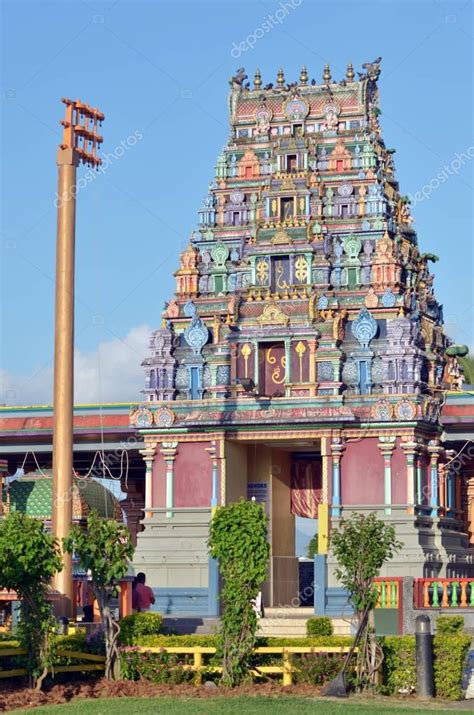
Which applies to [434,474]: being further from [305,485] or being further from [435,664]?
[435,664]

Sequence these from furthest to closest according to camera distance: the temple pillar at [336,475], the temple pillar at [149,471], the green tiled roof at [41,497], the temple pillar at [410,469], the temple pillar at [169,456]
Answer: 1. the temple pillar at [149,471]
2. the temple pillar at [169,456]
3. the green tiled roof at [41,497]
4. the temple pillar at [336,475]
5. the temple pillar at [410,469]

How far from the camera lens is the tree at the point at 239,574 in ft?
95.8

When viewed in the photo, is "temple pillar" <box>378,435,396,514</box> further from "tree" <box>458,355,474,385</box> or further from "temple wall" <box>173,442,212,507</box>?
"tree" <box>458,355,474,385</box>

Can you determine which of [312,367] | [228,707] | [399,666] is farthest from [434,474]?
[228,707]

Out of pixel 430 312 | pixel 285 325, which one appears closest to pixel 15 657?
pixel 285 325

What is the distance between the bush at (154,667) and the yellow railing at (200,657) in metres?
0.10

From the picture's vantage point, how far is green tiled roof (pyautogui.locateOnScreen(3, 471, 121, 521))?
→ 4891 centimetres

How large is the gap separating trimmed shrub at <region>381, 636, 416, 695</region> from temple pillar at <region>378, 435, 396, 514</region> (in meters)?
17.8

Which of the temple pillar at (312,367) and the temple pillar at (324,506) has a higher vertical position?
the temple pillar at (312,367)

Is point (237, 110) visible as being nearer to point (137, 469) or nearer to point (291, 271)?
point (291, 271)

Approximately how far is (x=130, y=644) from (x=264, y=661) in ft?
8.76

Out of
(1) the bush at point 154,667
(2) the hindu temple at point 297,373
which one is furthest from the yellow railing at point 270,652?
(2) the hindu temple at point 297,373

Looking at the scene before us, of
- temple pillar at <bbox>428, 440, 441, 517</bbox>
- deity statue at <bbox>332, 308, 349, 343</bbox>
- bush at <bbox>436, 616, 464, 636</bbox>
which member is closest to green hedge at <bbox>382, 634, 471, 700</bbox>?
bush at <bbox>436, 616, 464, 636</bbox>

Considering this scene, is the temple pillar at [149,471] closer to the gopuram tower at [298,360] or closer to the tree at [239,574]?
the gopuram tower at [298,360]
